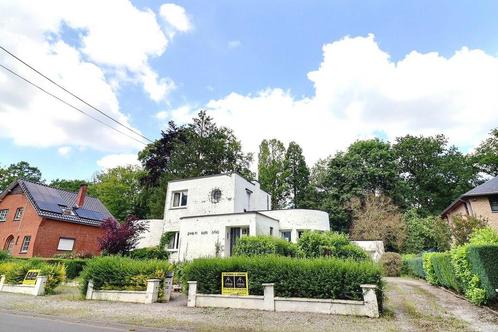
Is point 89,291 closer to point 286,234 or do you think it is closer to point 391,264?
point 286,234

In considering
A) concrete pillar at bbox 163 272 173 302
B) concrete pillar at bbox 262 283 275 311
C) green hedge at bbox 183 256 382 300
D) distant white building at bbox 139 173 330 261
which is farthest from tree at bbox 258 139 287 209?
concrete pillar at bbox 262 283 275 311

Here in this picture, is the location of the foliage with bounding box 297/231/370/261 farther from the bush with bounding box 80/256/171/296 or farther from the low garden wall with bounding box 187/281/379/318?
the bush with bounding box 80/256/171/296

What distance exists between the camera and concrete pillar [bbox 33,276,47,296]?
12659mm

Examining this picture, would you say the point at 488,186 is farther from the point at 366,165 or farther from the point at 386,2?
the point at 386,2

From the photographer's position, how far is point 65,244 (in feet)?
A: 82.3

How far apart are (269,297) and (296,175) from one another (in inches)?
1221

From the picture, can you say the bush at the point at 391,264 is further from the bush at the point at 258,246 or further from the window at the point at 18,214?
the window at the point at 18,214

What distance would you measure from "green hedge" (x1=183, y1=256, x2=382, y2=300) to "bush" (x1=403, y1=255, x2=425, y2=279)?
1296 centimetres

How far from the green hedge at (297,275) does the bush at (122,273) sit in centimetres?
183

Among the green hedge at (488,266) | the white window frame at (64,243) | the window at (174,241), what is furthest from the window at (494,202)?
the white window frame at (64,243)

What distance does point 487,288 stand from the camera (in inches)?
311

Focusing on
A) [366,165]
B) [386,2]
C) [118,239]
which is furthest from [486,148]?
[118,239]

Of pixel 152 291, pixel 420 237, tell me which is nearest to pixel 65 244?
pixel 152 291

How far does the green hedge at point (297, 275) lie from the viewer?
25.7 ft
